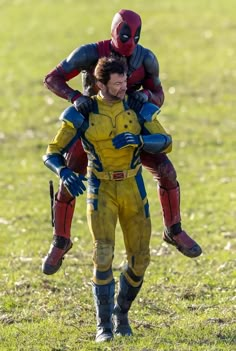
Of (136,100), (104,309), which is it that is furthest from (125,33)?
(104,309)

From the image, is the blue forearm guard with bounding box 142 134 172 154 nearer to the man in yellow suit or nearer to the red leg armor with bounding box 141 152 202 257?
the man in yellow suit

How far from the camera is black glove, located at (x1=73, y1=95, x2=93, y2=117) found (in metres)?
8.82

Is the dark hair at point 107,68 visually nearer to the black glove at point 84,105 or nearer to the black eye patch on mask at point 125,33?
the black glove at point 84,105

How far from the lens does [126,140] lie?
28.4 feet

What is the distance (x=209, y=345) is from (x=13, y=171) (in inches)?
454

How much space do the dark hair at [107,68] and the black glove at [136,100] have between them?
1.14ft

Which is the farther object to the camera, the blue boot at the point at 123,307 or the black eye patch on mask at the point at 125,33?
the blue boot at the point at 123,307

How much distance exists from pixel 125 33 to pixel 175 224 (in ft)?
5.75

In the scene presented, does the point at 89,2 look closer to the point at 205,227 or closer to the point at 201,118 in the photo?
the point at 201,118

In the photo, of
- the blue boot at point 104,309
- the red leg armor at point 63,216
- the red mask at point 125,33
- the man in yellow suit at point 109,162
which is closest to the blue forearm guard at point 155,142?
the man in yellow suit at point 109,162

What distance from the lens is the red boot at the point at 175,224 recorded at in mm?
9594

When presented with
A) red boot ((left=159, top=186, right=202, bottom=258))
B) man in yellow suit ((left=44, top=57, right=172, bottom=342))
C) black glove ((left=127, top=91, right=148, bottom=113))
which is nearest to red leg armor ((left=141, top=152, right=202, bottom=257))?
red boot ((left=159, top=186, right=202, bottom=258))

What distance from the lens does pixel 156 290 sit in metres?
11.6

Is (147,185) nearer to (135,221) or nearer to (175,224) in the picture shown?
(175,224)
